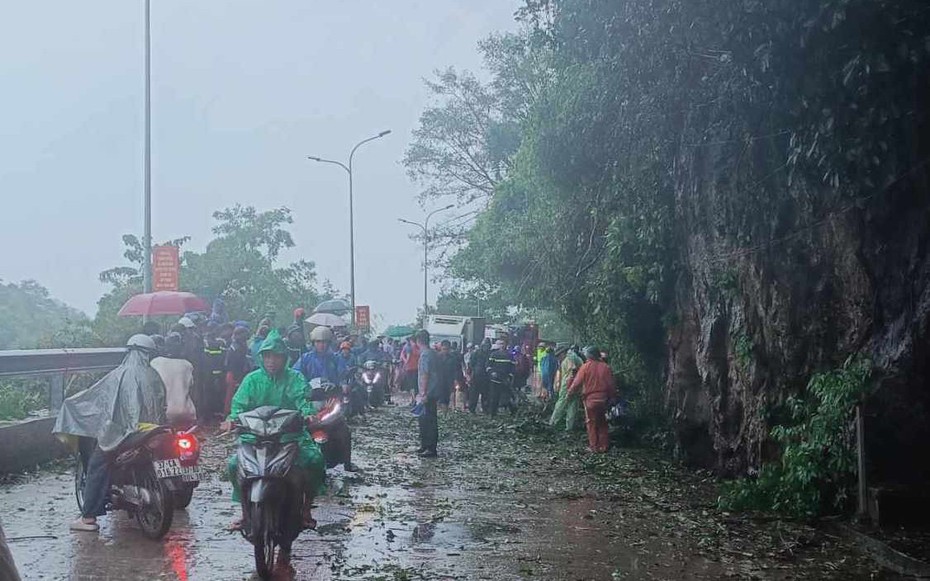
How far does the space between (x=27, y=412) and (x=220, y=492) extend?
317cm

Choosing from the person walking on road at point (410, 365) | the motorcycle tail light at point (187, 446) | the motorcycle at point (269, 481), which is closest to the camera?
the motorcycle at point (269, 481)

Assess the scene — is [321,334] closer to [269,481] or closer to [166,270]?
[269,481]

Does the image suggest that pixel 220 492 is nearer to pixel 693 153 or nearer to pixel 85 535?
pixel 85 535

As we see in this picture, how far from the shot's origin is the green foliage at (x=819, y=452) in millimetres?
8984

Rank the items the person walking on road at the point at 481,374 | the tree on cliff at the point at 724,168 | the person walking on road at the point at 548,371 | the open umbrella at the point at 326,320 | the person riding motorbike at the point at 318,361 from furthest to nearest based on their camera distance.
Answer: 1. the person walking on road at the point at 548,371
2. the open umbrella at the point at 326,320
3. the person walking on road at the point at 481,374
4. the person riding motorbike at the point at 318,361
5. the tree on cliff at the point at 724,168

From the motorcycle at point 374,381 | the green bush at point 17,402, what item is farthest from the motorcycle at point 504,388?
the green bush at point 17,402

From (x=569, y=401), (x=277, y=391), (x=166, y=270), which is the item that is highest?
(x=166, y=270)

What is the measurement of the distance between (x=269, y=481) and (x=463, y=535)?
2.58 meters

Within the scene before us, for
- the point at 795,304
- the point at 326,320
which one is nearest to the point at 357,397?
the point at 326,320

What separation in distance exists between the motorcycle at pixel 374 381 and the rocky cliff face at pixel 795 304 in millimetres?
10213

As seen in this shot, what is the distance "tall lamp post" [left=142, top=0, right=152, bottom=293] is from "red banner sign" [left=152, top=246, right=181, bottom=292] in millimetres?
836

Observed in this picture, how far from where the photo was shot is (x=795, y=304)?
10.5m

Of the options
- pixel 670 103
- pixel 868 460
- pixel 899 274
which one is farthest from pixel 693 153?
pixel 868 460

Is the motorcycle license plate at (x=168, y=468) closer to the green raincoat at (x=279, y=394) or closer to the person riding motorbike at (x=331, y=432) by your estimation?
the green raincoat at (x=279, y=394)
